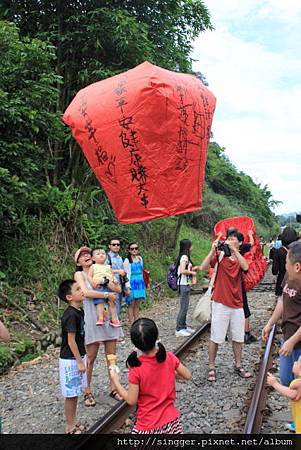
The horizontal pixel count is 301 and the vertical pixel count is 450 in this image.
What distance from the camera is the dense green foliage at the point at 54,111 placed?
778 centimetres

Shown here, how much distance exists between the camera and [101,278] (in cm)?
469

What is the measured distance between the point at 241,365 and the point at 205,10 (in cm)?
1016

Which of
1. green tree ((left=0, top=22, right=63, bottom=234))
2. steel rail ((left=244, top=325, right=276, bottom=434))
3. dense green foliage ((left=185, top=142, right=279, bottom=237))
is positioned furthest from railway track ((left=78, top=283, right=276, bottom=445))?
dense green foliage ((left=185, top=142, right=279, bottom=237))

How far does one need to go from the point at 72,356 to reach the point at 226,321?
2104mm

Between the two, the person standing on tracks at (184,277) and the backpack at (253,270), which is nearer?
the backpack at (253,270)

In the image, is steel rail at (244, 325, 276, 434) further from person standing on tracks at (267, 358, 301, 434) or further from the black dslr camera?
the black dslr camera

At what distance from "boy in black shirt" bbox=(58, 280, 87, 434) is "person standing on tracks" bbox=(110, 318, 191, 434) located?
1225mm

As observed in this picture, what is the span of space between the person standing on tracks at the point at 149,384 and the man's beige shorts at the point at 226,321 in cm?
255

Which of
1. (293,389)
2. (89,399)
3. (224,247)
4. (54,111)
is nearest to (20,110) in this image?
(54,111)

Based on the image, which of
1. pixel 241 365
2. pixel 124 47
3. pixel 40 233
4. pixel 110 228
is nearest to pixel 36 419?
pixel 241 365

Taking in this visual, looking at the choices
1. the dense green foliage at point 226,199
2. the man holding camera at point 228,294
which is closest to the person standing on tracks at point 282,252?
the man holding camera at point 228,294

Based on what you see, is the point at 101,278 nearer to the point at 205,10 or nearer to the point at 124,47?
the point at 124,47

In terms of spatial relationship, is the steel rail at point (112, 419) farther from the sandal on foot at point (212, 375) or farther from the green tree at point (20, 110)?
the green tree at point (20, 110)

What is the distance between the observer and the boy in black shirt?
3.92 metres
